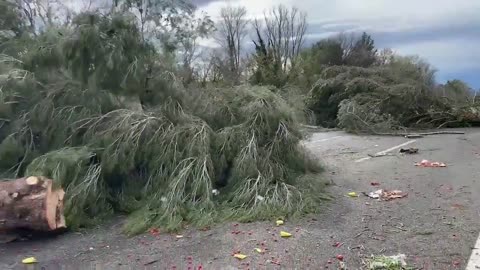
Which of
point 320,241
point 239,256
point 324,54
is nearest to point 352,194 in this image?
point 320,241

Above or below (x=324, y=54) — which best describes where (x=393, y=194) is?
below

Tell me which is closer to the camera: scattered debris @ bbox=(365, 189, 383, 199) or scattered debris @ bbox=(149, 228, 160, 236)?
scattered debris @ bbox=(149, 228, 160, 236)

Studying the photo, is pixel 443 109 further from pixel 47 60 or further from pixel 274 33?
pixel 274 33

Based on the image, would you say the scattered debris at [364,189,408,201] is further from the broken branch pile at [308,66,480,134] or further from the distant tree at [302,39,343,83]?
the distant tree at [302,39,343,83]

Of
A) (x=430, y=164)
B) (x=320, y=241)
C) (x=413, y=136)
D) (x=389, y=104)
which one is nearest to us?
(x=320, y=241)

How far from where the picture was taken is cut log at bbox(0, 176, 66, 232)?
5.04 m

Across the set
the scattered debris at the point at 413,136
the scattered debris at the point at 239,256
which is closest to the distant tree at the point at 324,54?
the scattered debris at the point at 413,136

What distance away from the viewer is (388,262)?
13.5 ft

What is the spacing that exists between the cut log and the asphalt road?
0.81 feet

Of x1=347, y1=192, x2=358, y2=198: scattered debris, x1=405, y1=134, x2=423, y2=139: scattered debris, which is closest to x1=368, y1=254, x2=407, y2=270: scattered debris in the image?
x1=347, y1=192, x2=358, y2=198: scattered debris

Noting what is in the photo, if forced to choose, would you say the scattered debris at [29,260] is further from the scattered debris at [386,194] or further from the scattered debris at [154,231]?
the scattered debris at [386,194]

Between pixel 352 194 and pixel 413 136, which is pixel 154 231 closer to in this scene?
pixel 352 194

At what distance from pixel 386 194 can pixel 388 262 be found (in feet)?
8.64

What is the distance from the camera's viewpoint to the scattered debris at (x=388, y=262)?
4.08 m
